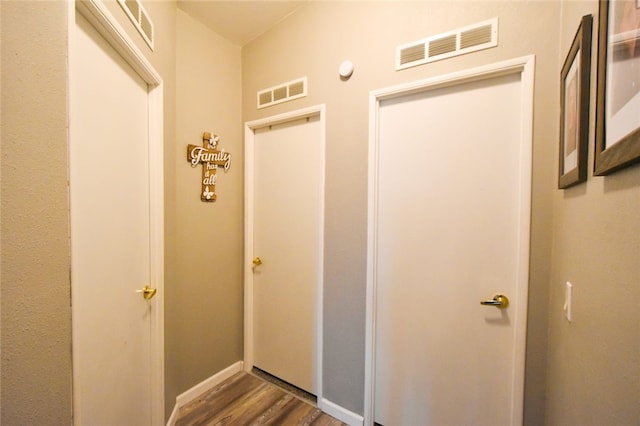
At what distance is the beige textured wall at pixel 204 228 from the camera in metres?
1.71

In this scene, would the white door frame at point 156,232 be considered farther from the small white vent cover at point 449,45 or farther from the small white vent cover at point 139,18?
the small white vent cover at point 449,45

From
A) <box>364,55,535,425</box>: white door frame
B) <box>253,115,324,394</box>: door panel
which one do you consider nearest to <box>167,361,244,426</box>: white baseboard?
<box>253,115,324,394</box>: door panel

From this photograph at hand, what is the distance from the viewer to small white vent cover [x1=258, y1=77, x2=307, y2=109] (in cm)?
177

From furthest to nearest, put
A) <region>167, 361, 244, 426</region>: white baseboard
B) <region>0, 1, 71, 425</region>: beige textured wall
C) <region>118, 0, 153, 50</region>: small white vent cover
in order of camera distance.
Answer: <region>167, 361, 244, 426</region>: white baseboard
<region>118, 0, 153, 50</region>: small white vent cover
<region>0, 1, 71, 425</region>: beige textured wall

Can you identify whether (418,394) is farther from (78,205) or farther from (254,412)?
(78,205)

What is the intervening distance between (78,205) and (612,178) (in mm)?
1522

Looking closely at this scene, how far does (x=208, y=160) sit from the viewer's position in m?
1.85

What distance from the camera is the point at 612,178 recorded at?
529mm

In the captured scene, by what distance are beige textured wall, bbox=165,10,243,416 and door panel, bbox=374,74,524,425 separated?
123cm

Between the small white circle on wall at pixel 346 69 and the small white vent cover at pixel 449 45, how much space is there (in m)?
0.29

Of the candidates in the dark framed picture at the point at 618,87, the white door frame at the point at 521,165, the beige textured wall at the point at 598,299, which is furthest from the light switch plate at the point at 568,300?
the dark framed picture at the point at 618,87

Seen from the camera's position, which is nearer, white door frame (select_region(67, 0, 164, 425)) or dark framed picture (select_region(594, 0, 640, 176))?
dark framed picture (select_region(594, 0, 640, 176))

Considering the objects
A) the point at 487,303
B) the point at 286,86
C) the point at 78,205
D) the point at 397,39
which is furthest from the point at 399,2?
the point at 78,205

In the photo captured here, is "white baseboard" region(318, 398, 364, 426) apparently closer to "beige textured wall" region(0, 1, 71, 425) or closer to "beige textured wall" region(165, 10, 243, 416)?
"beige textured wall" region(165, 10, 243, 416)
